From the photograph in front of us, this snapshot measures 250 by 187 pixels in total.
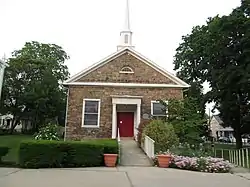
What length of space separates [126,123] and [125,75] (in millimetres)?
3623

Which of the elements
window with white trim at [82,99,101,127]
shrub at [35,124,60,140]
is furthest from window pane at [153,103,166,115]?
shrub at [35,124,60,140]

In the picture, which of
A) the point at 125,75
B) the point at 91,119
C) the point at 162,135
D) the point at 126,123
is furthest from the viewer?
the point at 126,123

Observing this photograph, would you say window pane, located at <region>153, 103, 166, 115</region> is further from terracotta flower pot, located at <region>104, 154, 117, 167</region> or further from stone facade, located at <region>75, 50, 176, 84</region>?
terracotta flower pot, located at <region>104, 154, 117, 167</region>

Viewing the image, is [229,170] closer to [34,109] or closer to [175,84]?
[175,84]

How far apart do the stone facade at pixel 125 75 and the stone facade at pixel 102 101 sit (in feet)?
2.01

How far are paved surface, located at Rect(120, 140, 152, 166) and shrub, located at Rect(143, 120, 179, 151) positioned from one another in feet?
3.39

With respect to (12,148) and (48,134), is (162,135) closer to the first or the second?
(48,134)

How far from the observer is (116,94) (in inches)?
861

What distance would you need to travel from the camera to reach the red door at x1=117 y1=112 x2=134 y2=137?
2277cm

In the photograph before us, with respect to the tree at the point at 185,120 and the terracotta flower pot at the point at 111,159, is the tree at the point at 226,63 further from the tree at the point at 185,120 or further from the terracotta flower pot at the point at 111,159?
the terracotta flower pot at the point at 111,159

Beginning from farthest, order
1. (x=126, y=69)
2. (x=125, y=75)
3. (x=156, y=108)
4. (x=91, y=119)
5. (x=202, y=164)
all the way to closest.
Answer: (x=126, y=69), (x=125, y=75), (x=156, y=108), (x=91, y=119), (x=202, y=164)

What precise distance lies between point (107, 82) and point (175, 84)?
16.5 feet

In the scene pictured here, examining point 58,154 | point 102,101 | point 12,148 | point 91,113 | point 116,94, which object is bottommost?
point 12,148

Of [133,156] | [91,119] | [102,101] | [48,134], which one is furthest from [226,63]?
[48,134]
